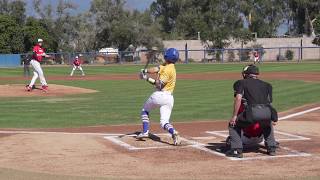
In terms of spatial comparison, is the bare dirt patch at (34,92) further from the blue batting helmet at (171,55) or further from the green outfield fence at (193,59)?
the green outfield fence at (193,59)

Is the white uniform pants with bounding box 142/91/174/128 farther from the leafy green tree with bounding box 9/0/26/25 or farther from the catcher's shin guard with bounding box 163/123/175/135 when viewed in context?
the leafy green tree with bounding box 9/0/26/25

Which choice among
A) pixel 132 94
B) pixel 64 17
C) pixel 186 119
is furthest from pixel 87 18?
pixel 186 119

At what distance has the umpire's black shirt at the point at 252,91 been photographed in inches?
335

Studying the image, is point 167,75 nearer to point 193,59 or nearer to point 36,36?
point 193,59

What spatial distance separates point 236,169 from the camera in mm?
7691

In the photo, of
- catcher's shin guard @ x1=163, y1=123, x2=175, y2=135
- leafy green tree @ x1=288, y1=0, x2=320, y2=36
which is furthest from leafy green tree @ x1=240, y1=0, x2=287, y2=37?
catcher's shin guard @ x1=163, y1=123, x2=175, y2=135

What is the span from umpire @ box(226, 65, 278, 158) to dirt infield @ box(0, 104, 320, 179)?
0.36 m

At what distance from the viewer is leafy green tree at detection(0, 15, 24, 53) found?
2803 inches

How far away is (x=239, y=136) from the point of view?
28.4 ft

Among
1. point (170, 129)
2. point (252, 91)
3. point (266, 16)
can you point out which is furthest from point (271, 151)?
point (266, 16)

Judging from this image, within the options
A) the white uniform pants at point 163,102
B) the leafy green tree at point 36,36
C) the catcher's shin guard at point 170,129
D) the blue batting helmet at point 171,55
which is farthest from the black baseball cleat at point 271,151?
the leafy green tree at point 36,36

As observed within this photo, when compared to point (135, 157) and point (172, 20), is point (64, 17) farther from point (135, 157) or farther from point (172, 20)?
point (135, 157)

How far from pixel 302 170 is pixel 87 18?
76740mm

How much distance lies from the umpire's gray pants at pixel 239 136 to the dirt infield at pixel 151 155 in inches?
9.2
